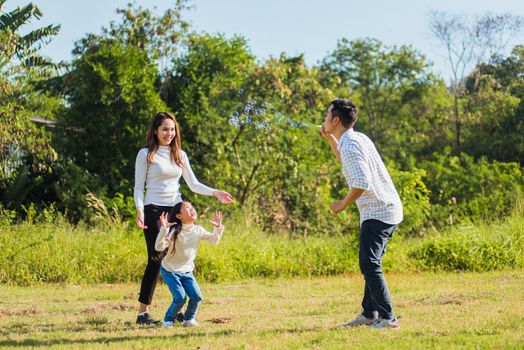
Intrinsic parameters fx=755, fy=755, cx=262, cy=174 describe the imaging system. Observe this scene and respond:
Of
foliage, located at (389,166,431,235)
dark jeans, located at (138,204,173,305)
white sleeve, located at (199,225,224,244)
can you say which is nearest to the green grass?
foliage, located at (389,166,431,235)

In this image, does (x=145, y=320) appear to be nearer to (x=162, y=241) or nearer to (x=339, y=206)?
(x=162, y=241)

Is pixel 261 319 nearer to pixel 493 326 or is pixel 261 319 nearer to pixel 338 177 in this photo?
pixel 493 326

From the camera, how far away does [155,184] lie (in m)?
6.97

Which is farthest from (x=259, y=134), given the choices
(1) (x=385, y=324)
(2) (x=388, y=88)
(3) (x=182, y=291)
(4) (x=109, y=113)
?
(2) (x=388, y=88)

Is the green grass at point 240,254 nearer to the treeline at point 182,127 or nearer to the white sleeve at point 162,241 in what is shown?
the treeline at point 182,127

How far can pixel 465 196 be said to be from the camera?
2022 centimetres

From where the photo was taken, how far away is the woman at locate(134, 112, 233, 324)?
22.7ft

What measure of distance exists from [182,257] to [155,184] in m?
0.72

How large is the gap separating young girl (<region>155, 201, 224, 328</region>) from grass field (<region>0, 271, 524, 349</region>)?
0.25 m

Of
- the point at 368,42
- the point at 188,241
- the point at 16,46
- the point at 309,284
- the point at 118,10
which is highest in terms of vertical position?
the point at 368,42

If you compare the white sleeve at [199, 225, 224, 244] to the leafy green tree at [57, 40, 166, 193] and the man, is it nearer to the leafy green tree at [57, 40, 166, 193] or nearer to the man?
the man

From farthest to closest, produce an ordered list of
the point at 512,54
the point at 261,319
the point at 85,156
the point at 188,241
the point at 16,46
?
the point at 512,54, the point at 85,156, the point at 16,46, the point at 261,319, the point at 188,241

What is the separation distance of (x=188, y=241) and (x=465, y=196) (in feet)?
48.3

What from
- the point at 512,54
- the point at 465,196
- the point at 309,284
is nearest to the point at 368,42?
the point at 512,54
